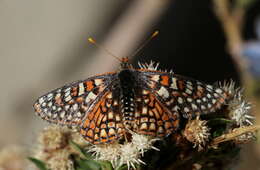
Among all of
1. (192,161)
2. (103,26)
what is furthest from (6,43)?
(192,161)

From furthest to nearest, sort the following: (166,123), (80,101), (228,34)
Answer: (228,34) → (80,101) → (166,123)

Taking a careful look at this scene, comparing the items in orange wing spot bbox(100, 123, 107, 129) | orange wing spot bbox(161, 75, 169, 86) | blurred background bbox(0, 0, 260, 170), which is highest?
blurred background bbox(0, 0, 260, 170)

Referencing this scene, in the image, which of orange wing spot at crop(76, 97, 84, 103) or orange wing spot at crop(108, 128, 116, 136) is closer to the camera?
orange wing spot at crop(108, 128, 116, 136)

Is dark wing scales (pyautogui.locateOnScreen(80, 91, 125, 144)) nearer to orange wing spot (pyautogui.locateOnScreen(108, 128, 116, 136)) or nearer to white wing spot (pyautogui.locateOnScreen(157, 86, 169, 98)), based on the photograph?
orange wing spot (pyautogui.locateOnScreen(108, 128, 116, 136))

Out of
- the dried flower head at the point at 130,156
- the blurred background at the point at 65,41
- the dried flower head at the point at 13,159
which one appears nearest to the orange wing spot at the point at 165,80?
the dried flower head at the point at 130,156

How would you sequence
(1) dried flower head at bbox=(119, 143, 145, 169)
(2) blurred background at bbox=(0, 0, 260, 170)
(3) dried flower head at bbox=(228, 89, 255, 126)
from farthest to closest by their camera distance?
(2) blurred background at bbox=(0, 0, 260, 170)
(3) dried flower head at bbox=(228, 89, 255, 126)
(1) dried flower head at bbox=(119, 143, 145, 169)

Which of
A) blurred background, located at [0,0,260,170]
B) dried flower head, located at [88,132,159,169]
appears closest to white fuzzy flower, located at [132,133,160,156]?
dried flower head, located at [88,132,159,169]

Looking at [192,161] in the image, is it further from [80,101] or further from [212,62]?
[212,62]
